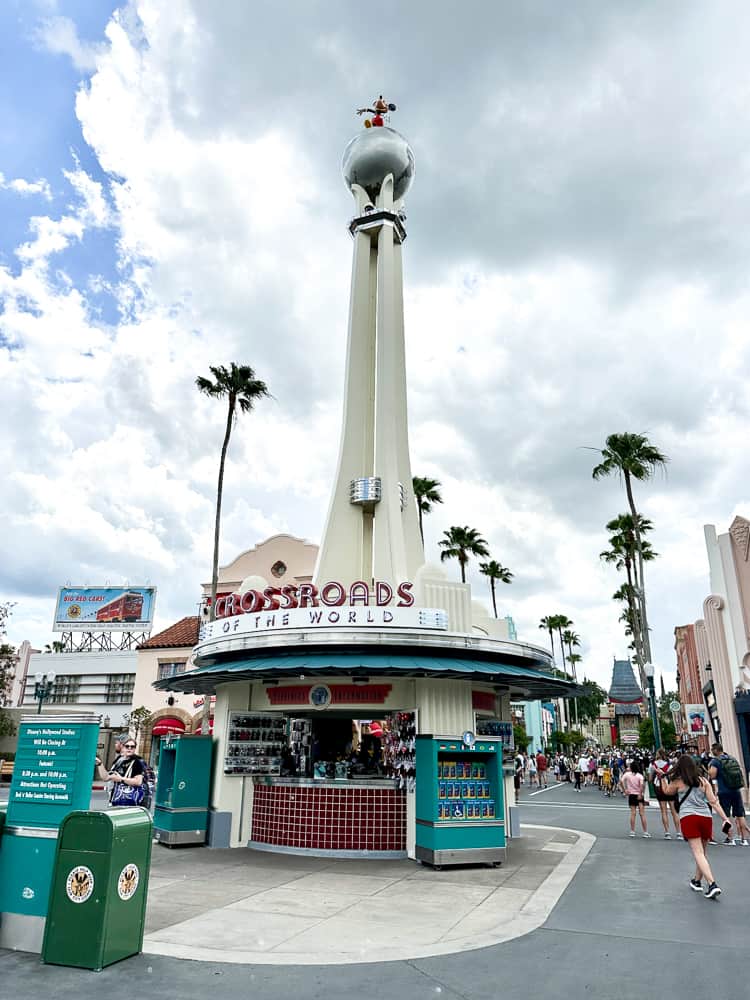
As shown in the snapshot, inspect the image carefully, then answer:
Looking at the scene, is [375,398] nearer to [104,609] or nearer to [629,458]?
[629,458]

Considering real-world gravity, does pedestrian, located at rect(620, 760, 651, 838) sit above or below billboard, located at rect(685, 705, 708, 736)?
below

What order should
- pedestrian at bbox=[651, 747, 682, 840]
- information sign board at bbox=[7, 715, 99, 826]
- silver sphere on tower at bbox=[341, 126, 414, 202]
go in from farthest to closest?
1. silver sphere on tower at bbox=[341, 126, 414, 202]
2. pedestrian at bbox=[651, 747, 682, 840]
3. information sign board at bbox=[7, 715, 99, 826]

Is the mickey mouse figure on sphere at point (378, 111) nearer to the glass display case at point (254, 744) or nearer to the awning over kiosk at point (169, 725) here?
the glass display case at point (254, 744)

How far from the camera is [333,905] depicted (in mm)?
9555

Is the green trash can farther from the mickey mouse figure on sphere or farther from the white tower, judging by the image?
the mickey mouse figure on sphere

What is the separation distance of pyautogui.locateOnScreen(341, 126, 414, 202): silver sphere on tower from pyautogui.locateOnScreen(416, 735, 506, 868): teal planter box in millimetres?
19082

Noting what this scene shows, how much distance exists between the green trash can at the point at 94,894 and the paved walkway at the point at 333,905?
70cm

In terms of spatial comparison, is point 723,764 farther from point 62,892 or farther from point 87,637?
point 87,637

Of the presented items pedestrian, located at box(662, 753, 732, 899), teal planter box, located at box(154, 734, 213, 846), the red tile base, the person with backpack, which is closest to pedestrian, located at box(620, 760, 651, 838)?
the person with backpack

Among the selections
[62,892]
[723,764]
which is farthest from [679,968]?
[723,764]

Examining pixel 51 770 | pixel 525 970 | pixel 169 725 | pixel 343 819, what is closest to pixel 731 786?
pixel 343 819

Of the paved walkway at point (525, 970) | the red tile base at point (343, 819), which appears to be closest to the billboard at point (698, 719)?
the red tile base at point (343, 819)

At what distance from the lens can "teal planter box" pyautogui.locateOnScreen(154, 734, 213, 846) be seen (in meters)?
14.7

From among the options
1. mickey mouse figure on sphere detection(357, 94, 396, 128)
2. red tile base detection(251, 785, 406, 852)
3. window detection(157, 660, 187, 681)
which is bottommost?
red tile base detection(251, 785, 406, 852)
